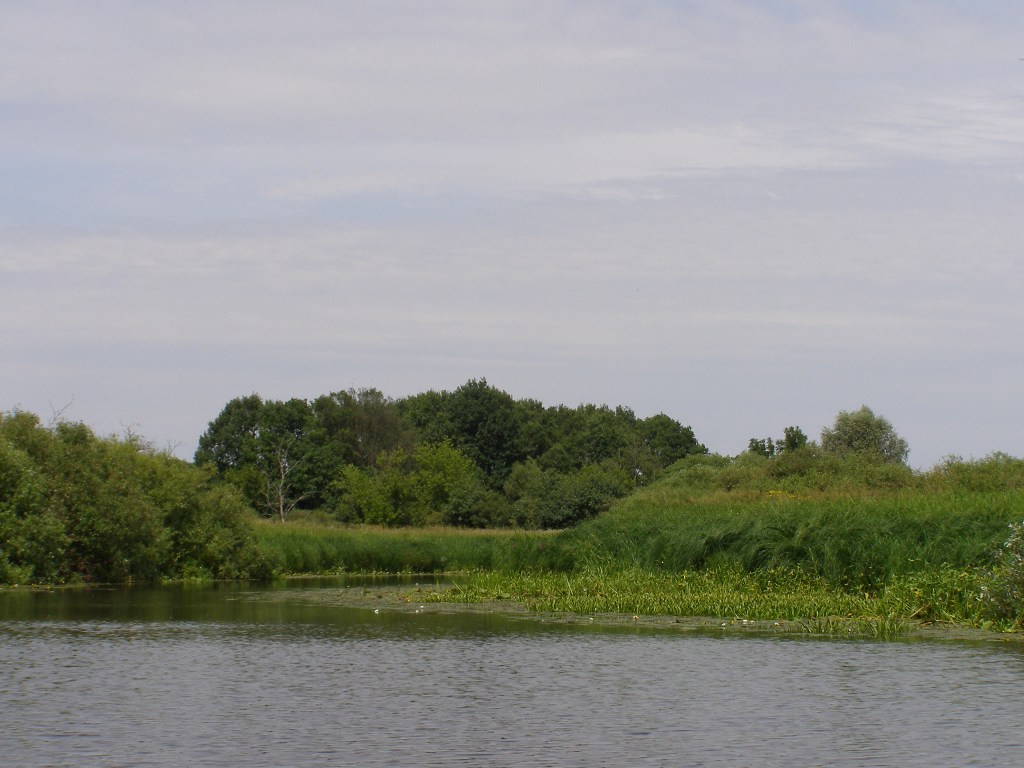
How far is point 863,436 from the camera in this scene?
8294cm

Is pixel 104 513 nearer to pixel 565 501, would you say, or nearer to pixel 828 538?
pixel 828 538

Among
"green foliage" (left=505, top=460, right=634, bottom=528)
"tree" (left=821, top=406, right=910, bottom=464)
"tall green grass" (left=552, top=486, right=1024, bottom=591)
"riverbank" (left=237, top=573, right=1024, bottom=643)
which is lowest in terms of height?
"riverbank" (left=237, top=573, right=1024, bottom=643)

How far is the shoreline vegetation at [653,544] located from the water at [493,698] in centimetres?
364

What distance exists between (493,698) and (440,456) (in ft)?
257

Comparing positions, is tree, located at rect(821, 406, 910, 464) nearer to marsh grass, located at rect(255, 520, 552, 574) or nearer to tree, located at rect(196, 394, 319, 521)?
marsh grass, located at rect(255, 520, 552, 574)

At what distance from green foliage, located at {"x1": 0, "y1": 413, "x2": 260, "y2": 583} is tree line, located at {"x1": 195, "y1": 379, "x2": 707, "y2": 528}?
3375 cm

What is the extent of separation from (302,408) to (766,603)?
89.7 meters

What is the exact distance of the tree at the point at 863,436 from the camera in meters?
82.5

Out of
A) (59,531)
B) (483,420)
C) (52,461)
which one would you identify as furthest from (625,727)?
(483,420)

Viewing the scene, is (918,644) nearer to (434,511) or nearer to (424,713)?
(424,713)

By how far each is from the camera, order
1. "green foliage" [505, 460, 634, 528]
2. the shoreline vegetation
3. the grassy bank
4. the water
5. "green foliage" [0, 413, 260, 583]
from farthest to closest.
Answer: "green foliage" [505, 460, 634, 528]
"green foliage" [0, 413, 260, 583]
the shoreline vegetation
the grassy bank
the water

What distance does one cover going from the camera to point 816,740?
1280 centimetres

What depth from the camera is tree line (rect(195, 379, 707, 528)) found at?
8162 centimetres

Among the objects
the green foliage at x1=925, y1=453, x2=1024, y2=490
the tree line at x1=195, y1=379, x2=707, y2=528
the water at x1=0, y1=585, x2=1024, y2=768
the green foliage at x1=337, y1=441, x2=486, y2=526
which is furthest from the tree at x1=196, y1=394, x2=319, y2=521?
the water at x1=0, y1=585, x2=1024, y2=768
